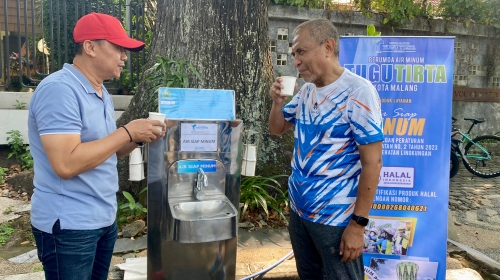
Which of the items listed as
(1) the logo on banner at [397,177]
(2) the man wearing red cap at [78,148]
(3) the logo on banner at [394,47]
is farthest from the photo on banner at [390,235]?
(2) the man wearing red cap at [78,148]

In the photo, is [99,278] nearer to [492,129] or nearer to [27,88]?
[27,88]

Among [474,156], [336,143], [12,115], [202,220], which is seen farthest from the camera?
[474,156]

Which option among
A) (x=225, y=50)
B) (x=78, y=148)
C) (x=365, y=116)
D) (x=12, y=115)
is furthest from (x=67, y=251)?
(x=12, y=115)

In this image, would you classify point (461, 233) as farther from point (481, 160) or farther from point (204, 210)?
point (204, 210)

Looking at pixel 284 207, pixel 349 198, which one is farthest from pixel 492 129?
pixel 349 198

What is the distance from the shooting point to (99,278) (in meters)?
2.15

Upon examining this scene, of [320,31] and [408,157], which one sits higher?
[320,31]

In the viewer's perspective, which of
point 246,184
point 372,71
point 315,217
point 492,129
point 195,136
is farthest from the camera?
point 492,129

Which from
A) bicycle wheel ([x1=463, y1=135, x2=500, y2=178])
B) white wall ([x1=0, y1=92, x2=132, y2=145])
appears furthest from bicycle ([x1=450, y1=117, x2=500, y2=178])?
white wall ([x1=0, y1=92, x2=132, y2=145])

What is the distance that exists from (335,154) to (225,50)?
2.64 meters

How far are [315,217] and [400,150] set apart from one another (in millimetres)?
1289

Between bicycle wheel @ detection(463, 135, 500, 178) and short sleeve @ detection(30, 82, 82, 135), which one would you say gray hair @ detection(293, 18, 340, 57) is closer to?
short sleeve @ detection(30, 82, 82, 135)

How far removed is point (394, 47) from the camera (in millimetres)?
2910

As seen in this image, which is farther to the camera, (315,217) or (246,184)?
(246,184)
